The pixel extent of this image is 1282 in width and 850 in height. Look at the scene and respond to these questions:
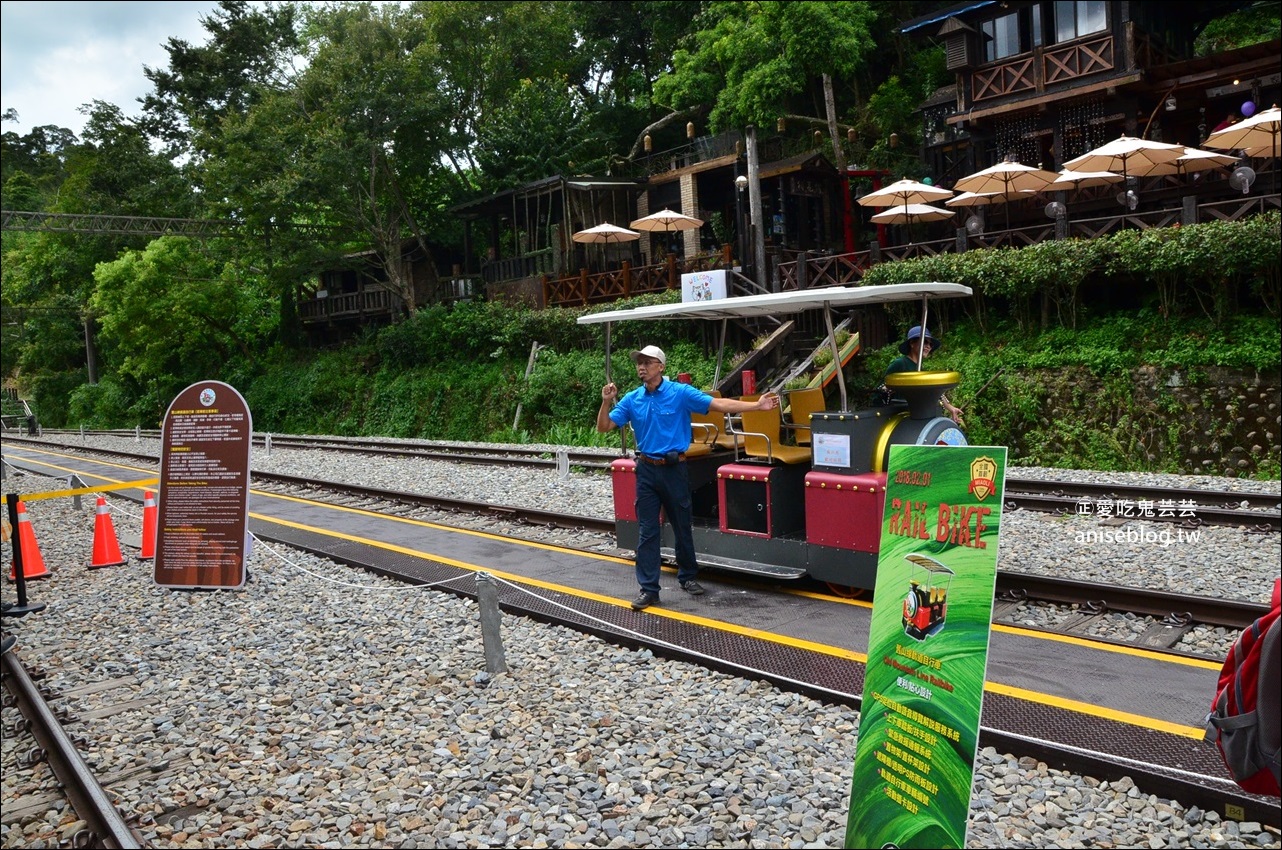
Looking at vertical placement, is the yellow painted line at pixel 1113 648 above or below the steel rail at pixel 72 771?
above

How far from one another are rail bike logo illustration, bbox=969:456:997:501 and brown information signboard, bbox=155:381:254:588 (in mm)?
7774

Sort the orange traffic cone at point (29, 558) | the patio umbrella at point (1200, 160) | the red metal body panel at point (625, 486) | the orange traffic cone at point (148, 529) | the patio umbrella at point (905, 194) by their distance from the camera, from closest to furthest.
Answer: the red metal body panel at point (625, 486)
the orange traffic cone at point (29, 558)
the orange traffic cone at point (148, 529)
the patio umbrella at point (1200, 160)
the patio umbrella at point (905, 194)

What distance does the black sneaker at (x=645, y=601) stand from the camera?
7520 millimetres

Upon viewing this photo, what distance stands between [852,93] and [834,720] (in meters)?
30.6

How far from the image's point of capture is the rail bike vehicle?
283 inches

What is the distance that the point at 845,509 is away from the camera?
7.28 meters

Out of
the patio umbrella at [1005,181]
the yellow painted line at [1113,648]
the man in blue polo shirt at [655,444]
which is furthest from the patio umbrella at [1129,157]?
the yellow painted line at [1113,648]

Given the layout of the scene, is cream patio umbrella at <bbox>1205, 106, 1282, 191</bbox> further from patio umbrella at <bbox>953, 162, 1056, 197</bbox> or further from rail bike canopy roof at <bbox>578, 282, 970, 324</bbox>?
rail bike canopy roof at <bbox>578, 282, 970, 324</bbox>

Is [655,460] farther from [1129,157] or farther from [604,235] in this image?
[604,235]

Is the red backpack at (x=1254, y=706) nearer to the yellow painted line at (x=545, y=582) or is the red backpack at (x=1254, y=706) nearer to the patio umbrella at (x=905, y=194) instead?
the yellow painted line at (x=545, y=582)

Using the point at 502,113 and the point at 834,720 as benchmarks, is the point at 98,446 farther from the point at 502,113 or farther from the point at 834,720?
the point at 834,720

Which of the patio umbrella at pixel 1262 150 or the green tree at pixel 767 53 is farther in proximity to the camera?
the green tree at pixel 767 53

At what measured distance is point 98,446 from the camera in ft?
105

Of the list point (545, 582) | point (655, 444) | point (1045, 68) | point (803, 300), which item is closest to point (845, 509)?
point (655, 444)
